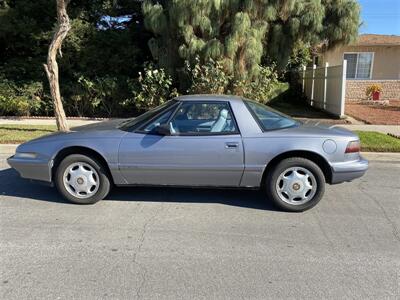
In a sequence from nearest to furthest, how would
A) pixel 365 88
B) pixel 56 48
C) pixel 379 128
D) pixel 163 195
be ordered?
pixel 163 195 → pixel 56 48 → pixel 379 128 → pixel 365 88

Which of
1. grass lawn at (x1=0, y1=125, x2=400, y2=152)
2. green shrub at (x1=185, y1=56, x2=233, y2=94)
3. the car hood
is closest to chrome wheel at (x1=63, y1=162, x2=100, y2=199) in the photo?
the car hood

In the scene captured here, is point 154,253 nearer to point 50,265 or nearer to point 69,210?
point 50,265

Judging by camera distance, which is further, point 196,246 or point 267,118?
point 267,118

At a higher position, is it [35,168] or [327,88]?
[35,168]

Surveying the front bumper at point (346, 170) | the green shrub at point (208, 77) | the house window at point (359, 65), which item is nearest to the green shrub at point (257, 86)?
the green shrub at point (208, 77)

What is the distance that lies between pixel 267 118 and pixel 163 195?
5.78 feet

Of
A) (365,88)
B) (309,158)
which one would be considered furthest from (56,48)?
(365,88)

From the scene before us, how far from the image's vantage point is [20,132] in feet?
33.5

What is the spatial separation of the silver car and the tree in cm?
748

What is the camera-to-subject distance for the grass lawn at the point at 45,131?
8680 millimetres

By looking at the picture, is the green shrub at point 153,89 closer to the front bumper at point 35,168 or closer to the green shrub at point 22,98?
the green shrub at point 22,98

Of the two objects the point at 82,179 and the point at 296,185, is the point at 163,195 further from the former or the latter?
the point at 296,185

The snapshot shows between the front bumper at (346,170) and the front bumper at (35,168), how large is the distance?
3.54 m

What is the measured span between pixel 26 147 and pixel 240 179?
278cm
